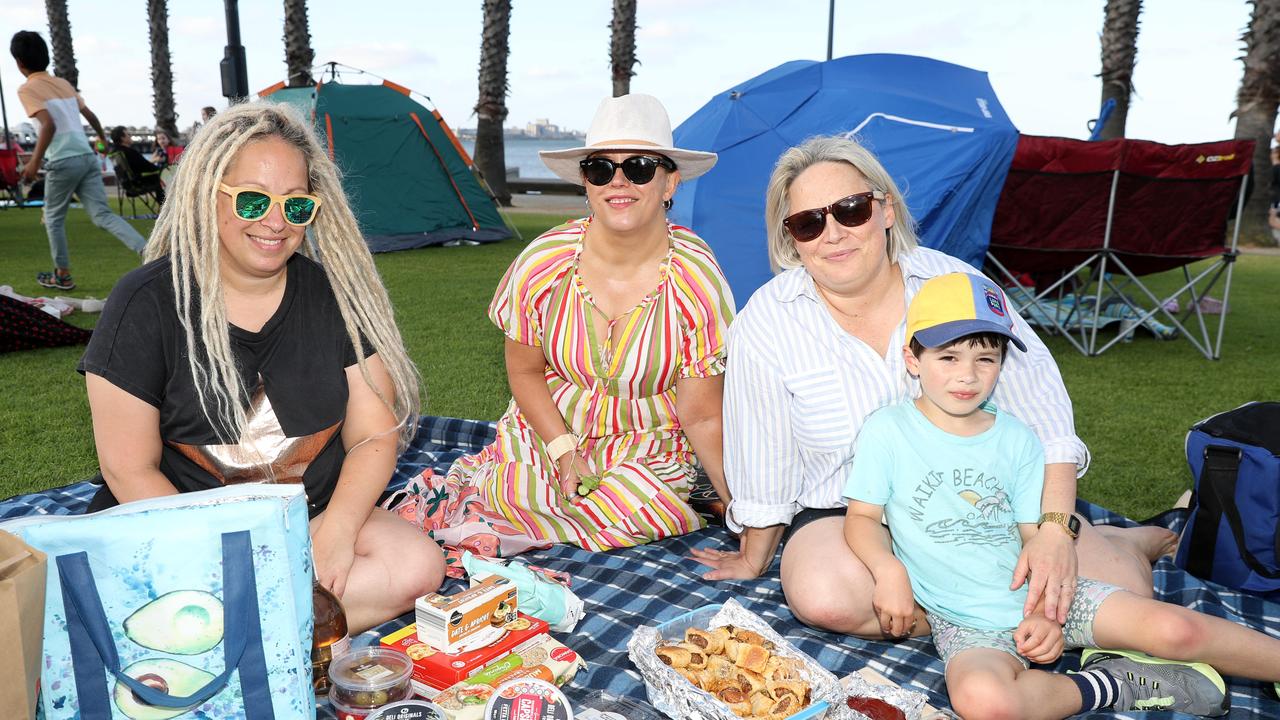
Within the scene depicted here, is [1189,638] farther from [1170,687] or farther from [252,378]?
[252,378]

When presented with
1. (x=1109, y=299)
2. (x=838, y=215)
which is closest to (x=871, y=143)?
(x=1109, y=299)

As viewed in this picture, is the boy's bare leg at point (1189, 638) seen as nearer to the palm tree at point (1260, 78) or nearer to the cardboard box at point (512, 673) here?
the cardboard box at point (512, 673)

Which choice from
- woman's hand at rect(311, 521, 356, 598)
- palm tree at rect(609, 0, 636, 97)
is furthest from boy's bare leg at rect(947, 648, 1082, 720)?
palm tree at rect(609, 0, 636, 97)

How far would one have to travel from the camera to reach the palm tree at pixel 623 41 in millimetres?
15047

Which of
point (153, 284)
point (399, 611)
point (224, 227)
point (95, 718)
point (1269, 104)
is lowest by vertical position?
point (399, 611)

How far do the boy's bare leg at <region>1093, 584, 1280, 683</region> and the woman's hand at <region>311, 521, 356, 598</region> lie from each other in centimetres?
190

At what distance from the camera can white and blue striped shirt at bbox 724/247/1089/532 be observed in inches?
101

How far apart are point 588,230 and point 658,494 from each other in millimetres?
944

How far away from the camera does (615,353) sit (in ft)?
10.1

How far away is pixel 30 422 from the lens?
446 cm

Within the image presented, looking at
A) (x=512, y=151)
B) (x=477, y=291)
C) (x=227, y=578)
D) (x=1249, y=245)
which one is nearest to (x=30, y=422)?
(x=227, y=578)

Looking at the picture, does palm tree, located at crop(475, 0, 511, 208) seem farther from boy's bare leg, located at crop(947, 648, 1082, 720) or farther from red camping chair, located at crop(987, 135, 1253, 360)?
boy's bare leg, located at crop(947, 648, 1082, 720)

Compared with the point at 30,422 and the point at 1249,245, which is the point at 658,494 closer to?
the point at 30,422

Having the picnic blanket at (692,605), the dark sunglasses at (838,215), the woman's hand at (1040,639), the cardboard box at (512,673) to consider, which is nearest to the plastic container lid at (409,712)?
the cardboard box at (512,673)
